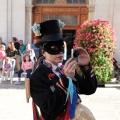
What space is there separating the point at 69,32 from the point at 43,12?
1565 millimetres

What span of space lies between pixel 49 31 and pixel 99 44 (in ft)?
22.3

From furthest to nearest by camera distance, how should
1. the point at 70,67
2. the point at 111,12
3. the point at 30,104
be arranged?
the point at 111,12
the point at 30,104
the point at 70,67

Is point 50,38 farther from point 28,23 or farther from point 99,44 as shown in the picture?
point 28,23

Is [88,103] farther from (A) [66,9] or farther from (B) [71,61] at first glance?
(A) [66,9]

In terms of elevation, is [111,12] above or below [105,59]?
above

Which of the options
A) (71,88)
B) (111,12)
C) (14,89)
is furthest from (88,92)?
(111,12)

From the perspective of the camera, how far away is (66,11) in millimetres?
12281

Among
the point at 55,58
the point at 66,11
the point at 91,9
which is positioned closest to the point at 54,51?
the point at 55,58

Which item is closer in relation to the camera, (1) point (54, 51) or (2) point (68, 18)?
(1) point (54, 51)

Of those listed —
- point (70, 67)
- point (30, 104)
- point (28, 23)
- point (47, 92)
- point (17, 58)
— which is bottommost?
point (30, 104)

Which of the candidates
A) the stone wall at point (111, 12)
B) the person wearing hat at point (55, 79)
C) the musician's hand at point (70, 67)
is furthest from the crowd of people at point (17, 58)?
the musician's hand at point (70, 67)

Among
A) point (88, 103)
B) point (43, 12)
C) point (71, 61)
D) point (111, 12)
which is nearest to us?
point (71, 61)

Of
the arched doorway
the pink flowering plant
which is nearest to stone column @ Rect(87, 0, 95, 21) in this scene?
the arched doorway

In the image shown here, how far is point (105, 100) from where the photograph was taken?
276 inches
